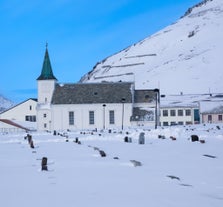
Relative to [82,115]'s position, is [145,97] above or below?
above

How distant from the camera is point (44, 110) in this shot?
239ft

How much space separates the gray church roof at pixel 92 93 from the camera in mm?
70312

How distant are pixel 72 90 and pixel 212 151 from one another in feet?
188

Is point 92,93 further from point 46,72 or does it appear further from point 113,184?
point 113,184

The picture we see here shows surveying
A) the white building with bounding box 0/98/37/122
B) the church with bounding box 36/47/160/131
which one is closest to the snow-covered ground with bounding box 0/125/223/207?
the church with bounding box 36/47/160/131

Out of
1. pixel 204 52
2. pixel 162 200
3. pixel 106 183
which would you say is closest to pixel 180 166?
pixel 106 183

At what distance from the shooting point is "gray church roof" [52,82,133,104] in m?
70.3

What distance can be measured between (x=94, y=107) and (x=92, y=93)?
275cm

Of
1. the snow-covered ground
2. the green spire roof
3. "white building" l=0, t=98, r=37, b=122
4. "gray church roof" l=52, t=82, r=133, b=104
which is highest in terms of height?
the green spire roof

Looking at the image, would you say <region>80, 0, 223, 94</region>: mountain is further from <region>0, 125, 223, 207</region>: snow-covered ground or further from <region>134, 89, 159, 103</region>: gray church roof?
<region>0, 125, 223, 207</region>: snow-covered ground

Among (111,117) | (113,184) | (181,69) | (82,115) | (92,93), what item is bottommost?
(113,184)

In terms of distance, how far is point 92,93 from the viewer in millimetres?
71875

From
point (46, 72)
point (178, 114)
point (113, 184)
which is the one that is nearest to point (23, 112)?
point (46, 72)

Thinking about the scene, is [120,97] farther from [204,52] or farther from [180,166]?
[204,52]
